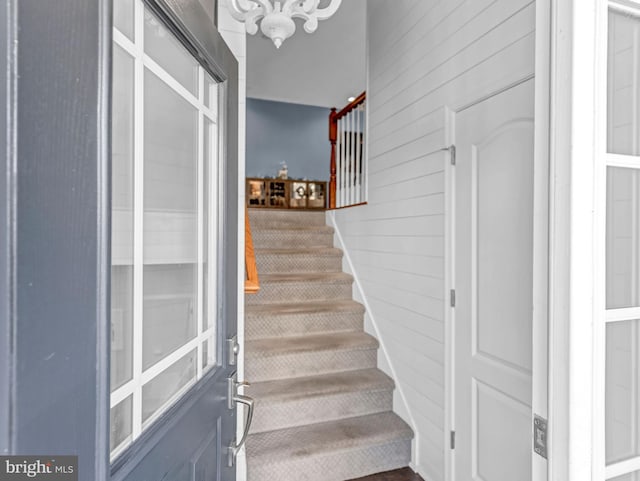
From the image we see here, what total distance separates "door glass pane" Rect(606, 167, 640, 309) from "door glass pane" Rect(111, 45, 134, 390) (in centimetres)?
110

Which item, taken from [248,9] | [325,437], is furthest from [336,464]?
[248,9]

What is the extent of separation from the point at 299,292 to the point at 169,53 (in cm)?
264

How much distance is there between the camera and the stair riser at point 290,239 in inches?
155

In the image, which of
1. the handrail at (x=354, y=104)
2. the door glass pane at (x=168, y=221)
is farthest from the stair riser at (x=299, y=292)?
the door glass pane at (x=168, y=221)

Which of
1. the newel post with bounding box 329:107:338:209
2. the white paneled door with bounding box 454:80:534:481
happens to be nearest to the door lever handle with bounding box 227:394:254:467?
the white paneled door with bounding box 454:80:534:481

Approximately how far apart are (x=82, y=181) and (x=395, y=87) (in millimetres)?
2614

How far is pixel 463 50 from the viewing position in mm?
1961

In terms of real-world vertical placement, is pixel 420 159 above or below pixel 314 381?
above

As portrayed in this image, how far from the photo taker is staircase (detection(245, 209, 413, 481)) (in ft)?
7.45

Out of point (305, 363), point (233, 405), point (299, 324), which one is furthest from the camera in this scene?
point (299, 324)

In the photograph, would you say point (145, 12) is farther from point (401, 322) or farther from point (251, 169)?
point (251, 169)

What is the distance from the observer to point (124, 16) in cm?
73

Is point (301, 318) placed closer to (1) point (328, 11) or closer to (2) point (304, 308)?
(2) point (304, 308)

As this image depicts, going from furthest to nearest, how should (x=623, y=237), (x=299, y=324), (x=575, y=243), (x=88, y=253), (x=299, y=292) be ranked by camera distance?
1. (x=299, y=292)
2. (x=299, y=324)
3. (x=623, y=237)
4. (x=575, y=243)
5. (x=88, y=253)
